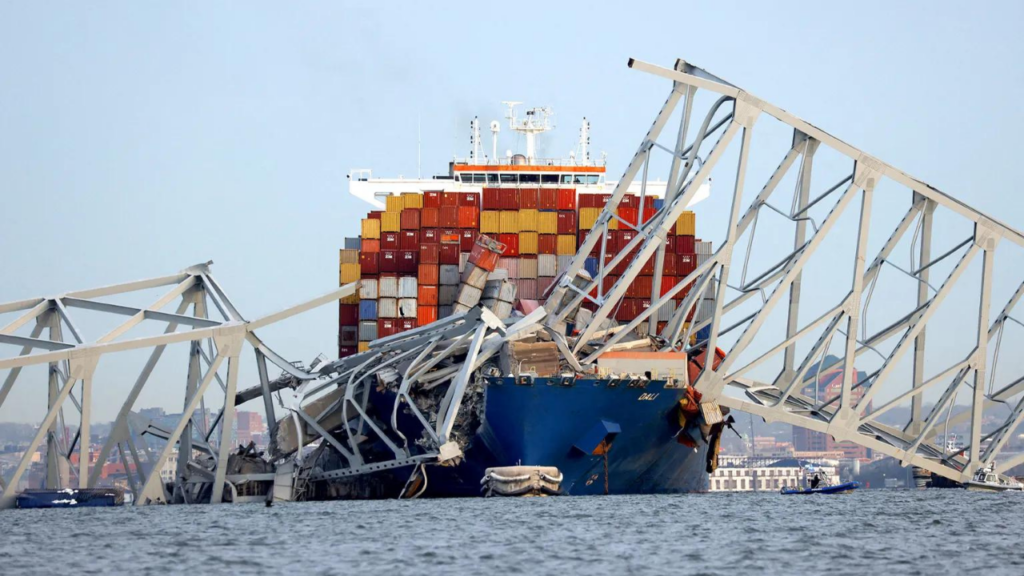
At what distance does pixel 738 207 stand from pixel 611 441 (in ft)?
28.8

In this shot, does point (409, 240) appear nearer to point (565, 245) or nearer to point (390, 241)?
point (390, 241)

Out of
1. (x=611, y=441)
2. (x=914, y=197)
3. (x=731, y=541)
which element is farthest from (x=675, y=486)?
(x=731, y=541)

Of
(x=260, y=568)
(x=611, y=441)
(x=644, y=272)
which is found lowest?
(x=260, y=568)

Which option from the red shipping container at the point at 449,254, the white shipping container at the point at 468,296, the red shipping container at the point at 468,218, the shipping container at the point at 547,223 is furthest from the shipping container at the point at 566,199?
the white shipping container at the point at 468,296

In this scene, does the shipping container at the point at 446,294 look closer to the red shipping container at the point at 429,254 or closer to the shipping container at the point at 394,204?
the red shipping container at the point at 429,254

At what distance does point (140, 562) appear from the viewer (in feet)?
93.1

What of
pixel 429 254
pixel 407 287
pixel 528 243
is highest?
pixel 528 243

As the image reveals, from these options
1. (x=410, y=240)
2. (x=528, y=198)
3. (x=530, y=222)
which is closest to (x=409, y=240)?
(x=410, y=240)

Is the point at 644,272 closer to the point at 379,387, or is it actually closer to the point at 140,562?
the point at 379,387

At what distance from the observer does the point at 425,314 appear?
61.0 metres

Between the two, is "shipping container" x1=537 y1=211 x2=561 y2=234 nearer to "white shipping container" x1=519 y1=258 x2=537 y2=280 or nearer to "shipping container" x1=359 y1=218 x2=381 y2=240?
"white shipping container" x1=519 y1=258 x2=537 y2=280

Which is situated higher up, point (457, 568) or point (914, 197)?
point (914, 197)

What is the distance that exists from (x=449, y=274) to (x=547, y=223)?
5.08 m

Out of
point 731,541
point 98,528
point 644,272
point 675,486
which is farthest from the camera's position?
point 644,272
